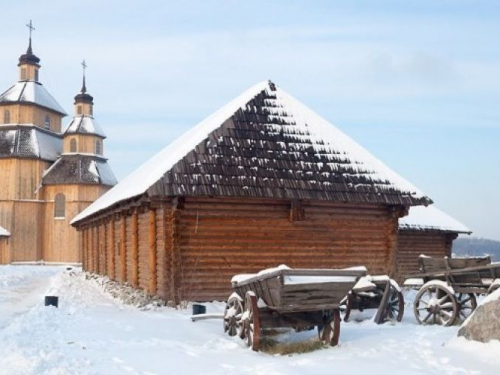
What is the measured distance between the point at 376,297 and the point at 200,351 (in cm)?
424

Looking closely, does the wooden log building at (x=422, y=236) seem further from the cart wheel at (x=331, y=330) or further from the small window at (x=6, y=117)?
the small window at (x=6, y=117)

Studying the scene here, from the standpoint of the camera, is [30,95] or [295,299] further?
[30,95]

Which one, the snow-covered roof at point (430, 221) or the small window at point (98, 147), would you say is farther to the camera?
the small window at point (98, 147)

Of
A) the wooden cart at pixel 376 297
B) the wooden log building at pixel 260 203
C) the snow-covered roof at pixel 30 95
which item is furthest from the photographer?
the snow-covered roof at pixel 30 95

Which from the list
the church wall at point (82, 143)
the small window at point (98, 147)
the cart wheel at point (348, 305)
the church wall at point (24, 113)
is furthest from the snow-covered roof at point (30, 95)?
the cart wheel at point (348, 305)

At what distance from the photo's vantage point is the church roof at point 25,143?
45.2 metres

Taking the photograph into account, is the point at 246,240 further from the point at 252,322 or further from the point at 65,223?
the point at 65,223

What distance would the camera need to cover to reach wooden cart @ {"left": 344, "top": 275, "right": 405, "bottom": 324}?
1068 centimetres

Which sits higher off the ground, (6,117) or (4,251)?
(6,117)

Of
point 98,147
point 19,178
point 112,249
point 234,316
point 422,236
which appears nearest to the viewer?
point 234,316

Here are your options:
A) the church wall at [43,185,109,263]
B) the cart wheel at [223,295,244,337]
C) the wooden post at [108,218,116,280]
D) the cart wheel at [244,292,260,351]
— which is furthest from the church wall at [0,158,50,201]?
the cart wheel at [244,292,260,351]

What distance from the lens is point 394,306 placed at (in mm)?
11203

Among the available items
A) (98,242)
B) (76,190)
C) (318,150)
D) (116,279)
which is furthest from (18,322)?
(76,190)

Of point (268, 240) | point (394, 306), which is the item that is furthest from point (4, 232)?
point (394, 306)
